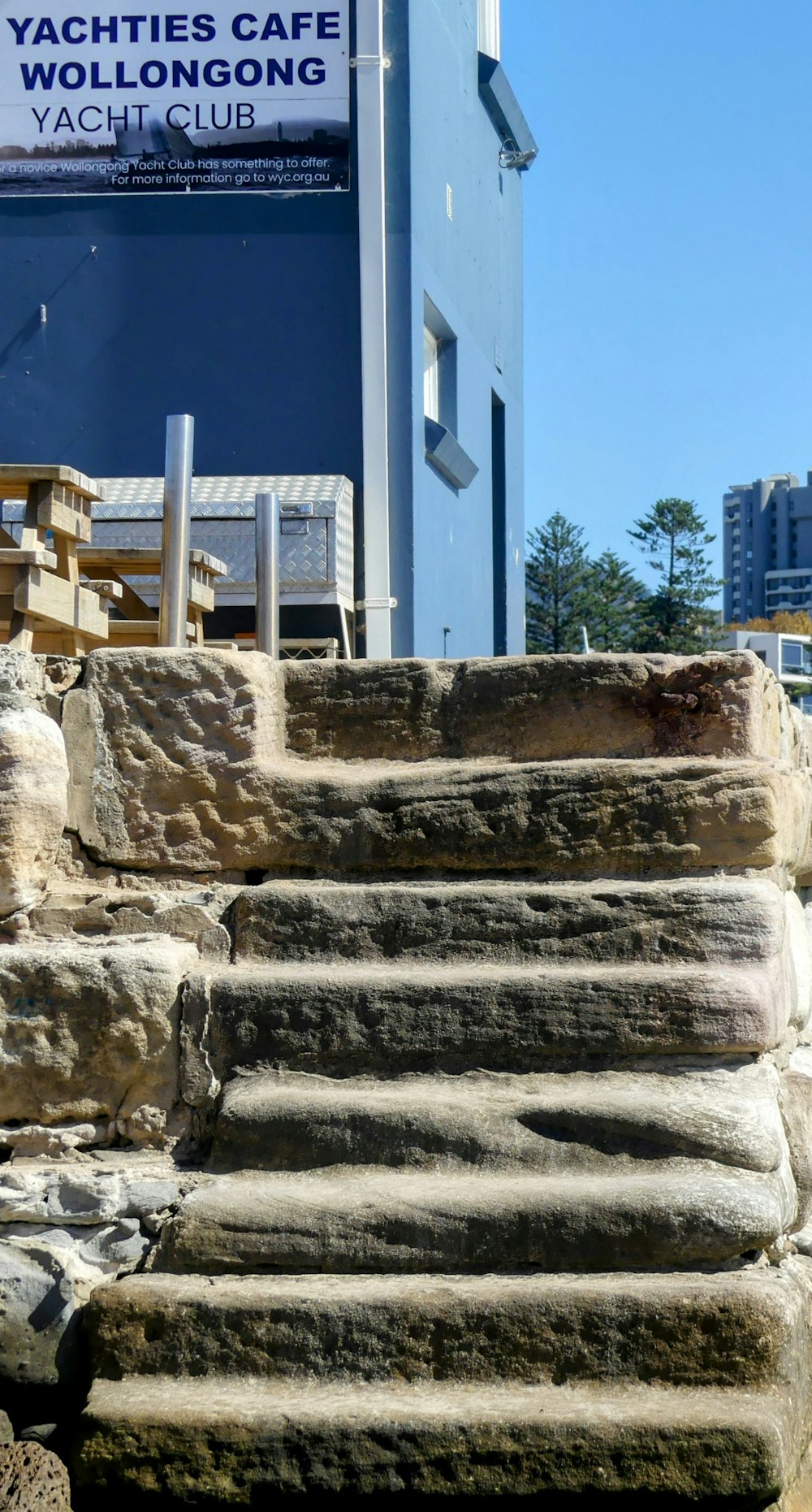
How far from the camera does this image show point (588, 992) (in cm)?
241

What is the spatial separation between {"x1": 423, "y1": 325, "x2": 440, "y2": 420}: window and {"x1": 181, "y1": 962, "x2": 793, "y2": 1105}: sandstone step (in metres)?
6.70

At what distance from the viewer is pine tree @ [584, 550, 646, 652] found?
3991cm

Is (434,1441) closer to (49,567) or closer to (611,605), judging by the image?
(49,567)

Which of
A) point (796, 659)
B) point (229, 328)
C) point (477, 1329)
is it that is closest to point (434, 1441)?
point (477, 1329)

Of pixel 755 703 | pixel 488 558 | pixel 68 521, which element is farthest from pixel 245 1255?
pixel 488 558

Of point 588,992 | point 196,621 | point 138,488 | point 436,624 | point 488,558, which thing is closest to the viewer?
point 588,992

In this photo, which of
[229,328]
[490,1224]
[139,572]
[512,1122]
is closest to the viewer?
[490,1224]

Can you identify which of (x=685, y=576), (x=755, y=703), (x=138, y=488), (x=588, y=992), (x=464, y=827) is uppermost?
(x=685, y=576)

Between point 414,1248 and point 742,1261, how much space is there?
1.55 ft

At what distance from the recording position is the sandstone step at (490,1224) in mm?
2170

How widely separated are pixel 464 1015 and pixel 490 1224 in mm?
359

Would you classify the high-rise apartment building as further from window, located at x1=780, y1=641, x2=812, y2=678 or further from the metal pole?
the metal pole

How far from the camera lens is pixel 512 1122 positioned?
2.32 m

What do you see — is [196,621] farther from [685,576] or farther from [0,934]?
[685,576]
